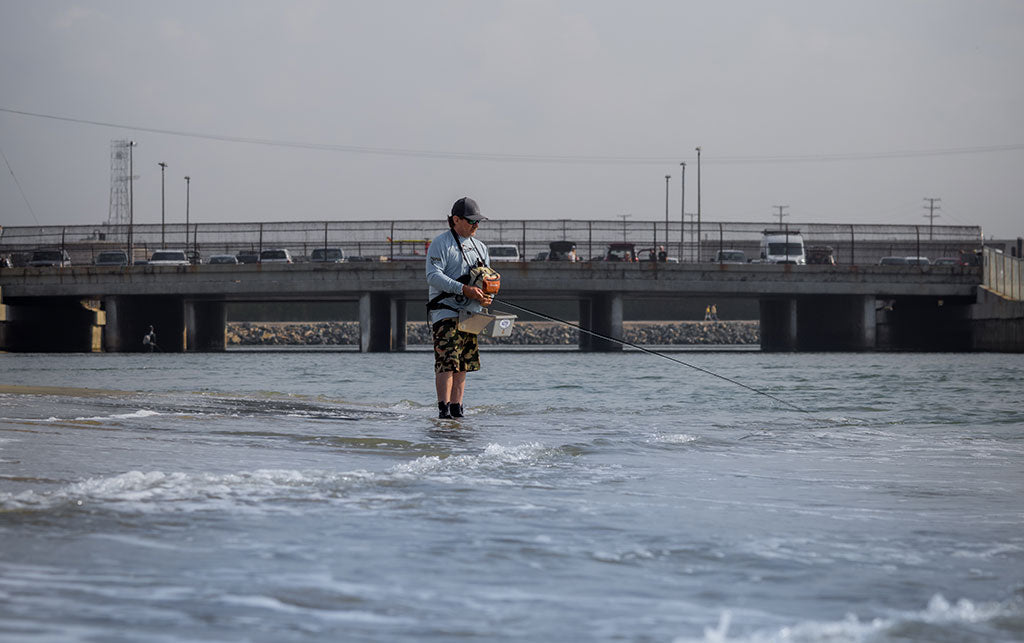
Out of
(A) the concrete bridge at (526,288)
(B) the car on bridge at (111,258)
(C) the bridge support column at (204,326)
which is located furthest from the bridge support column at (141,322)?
(B) the car on bridge at (111,258)

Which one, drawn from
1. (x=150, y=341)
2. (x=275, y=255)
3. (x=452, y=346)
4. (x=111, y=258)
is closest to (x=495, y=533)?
(x=452, y=346)

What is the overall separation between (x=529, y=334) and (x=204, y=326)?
35.2 meters

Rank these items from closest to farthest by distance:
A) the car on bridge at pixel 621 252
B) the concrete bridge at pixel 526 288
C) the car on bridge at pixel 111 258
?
1. the concrete bridge at pixel 526 288
2. the car on bridge at pixel 621 252
3. the car on bridge at pixel 111 258

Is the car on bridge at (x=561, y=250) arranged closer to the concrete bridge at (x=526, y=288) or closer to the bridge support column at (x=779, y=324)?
the concrete bridge at (x=526, y=288)

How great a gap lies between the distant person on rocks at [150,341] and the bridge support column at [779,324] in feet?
100

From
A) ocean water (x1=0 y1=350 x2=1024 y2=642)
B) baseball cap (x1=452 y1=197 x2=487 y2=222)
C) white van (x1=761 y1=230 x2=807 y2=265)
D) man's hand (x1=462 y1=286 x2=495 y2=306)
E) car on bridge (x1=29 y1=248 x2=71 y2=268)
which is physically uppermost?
white van (x1=761 y1=230 x2=807 y2=265)

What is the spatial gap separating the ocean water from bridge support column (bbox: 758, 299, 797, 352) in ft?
159

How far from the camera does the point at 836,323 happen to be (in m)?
54.6

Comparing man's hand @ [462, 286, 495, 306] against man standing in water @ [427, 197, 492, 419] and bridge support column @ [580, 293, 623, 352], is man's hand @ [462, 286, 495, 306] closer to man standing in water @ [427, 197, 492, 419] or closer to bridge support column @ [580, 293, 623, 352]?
man standing in water @ [427, 197, 492, 419]

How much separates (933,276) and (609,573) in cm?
4983

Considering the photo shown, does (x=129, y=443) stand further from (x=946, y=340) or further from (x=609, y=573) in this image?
(x=946, y=340)

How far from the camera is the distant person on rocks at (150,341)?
5187 cm

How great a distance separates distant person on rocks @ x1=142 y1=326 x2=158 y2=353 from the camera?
51872 millimetres

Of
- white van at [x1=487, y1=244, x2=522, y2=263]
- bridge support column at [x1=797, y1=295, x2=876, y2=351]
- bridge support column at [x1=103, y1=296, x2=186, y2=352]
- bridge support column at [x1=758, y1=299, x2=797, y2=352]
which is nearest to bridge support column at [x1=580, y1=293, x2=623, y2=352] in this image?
white van at [x1=487, y1=244, x2=522, y2=263]
